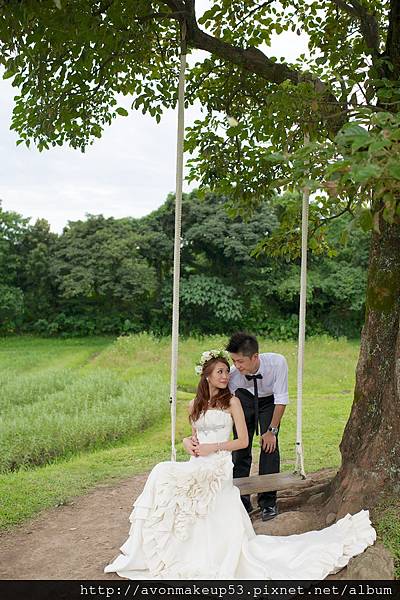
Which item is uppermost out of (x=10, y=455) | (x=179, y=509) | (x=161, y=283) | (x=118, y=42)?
(x=118, y=42)

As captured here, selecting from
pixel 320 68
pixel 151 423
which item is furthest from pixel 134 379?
pixel 320 68

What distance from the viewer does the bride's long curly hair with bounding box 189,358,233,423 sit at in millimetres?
4234

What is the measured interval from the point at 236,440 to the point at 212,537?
0.56m

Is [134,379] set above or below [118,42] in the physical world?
below

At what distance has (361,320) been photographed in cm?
1606

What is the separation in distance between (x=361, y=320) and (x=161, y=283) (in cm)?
464

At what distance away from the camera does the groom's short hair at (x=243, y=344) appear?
4391 millimetres

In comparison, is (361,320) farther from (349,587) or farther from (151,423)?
(349,587)

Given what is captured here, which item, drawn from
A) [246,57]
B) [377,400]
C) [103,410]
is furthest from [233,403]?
[103,410]

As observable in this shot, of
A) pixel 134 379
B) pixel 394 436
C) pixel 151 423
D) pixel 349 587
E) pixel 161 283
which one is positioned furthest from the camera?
pixel 161 283

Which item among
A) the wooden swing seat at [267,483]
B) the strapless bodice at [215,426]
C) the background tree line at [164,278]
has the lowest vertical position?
the wooden swing seat at [267,483]

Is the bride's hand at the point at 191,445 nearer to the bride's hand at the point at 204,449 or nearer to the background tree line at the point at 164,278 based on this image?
the bride's hand at the point at 204,449

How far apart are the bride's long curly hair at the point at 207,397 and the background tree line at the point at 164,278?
1050cm

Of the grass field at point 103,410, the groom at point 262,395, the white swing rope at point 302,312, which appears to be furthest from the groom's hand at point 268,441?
the grass field at point 103,410
